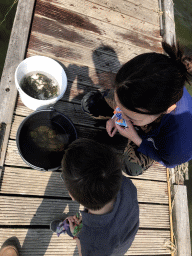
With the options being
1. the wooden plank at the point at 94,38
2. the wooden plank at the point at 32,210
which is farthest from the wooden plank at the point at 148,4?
the wooden plank at the point at 32,210

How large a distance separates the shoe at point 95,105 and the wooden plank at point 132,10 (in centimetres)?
104

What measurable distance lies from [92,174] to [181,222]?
1399mm

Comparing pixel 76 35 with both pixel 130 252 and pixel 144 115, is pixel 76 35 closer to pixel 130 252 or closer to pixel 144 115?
pixel 144 115

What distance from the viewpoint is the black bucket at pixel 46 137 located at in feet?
4.14

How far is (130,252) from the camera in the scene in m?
1.53

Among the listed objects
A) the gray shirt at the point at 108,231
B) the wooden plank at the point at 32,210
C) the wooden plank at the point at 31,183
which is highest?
the gray shirt at the point at 108,231

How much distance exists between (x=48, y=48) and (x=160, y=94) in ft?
3.87

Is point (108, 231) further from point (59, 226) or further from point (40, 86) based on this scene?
point (40, 86)

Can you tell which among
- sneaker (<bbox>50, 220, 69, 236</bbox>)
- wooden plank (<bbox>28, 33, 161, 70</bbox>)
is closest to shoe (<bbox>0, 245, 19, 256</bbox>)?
sneaker (<bbox>50, 220, 69, 236</bbox>)

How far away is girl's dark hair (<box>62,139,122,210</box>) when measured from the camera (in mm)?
824

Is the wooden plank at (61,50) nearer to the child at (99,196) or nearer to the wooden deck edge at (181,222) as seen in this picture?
the child at (99,196)

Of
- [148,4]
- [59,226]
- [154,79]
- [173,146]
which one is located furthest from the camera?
[148,4]

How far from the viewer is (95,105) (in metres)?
1.46

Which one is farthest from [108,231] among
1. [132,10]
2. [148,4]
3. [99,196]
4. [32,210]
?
[148,4]
